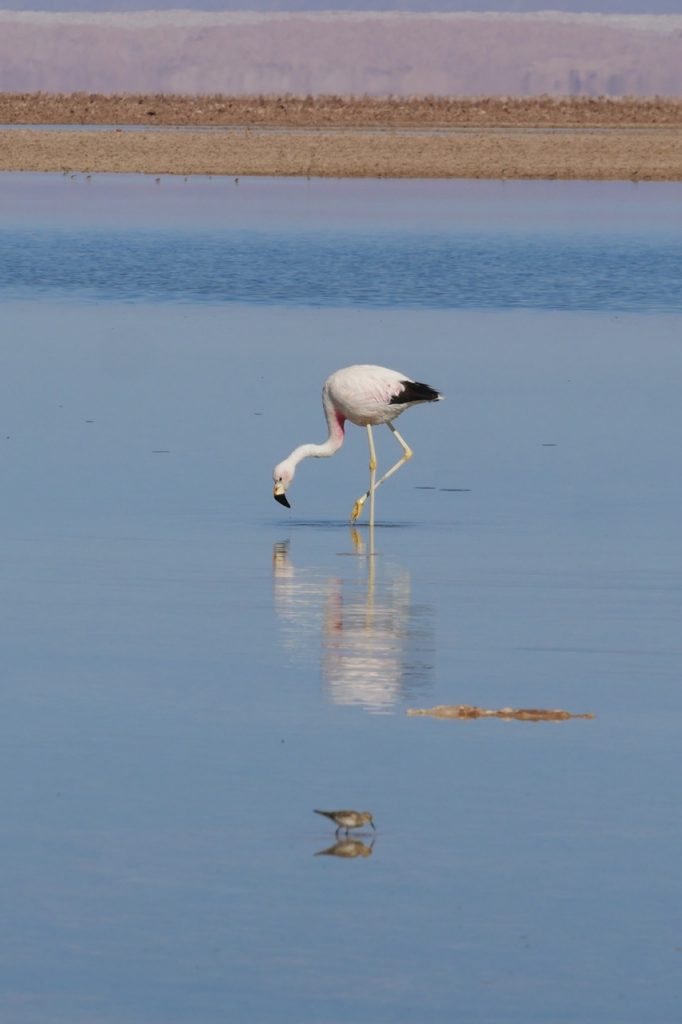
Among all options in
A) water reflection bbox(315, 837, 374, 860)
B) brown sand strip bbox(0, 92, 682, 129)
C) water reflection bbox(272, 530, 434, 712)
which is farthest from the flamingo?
brown sand strip bbox(0, 92, 682, 129)

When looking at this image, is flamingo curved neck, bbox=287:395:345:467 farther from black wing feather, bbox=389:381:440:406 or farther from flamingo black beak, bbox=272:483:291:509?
flamingo black beak, bbox=272:483:291:509

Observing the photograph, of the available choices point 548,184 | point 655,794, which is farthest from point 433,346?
point 548,184

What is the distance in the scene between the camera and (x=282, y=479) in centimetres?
1218

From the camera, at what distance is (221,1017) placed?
533 centimetres

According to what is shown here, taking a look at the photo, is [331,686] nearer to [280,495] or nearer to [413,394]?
[280,495]

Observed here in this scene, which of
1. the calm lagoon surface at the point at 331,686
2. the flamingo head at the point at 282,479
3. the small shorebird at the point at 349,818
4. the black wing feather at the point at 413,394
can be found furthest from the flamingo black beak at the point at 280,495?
the small shorebird at the point at 349,818

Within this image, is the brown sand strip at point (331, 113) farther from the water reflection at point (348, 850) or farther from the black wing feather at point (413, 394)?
the water reflection at point (348, 850)

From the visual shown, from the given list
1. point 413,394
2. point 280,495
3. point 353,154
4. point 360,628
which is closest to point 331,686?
point 360,628

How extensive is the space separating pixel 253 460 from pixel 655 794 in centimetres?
701

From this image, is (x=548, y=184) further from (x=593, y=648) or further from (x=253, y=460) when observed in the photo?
(x=593, y=648)

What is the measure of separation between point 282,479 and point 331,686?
13.2ft

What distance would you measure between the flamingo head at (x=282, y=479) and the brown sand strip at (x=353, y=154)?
3754 cm

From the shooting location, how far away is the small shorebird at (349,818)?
21.5 ft

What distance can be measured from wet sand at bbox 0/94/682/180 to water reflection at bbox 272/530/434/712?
1547 inches
